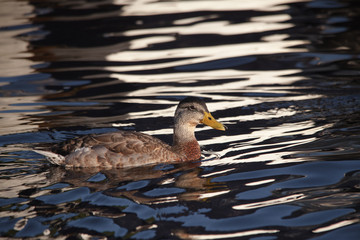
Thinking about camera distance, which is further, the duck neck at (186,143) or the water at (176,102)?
the duck neck at (186,143)

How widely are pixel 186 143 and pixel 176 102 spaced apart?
11.3 ft

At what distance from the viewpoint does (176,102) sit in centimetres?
1379

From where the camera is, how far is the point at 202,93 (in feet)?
47.4

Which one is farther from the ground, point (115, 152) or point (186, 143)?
point (115, 152)

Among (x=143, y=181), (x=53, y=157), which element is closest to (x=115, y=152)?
(x=53, y=157)

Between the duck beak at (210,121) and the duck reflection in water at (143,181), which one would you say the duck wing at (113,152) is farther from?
the duck beak at (210,121)

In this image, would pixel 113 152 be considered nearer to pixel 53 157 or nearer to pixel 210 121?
pixel 53 157

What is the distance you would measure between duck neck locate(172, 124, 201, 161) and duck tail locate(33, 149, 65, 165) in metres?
2.03

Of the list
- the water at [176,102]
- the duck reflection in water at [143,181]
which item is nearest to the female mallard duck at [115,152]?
the duck reflection in water at [143,181]

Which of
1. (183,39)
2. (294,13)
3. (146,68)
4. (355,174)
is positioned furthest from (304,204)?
(294,13)

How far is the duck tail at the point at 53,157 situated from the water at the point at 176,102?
14cm

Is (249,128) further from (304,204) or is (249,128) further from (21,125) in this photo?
(21,125)

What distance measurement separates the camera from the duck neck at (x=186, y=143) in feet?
33.8

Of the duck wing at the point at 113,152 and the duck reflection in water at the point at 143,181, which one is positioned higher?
the duck wing at the point at 113,152
